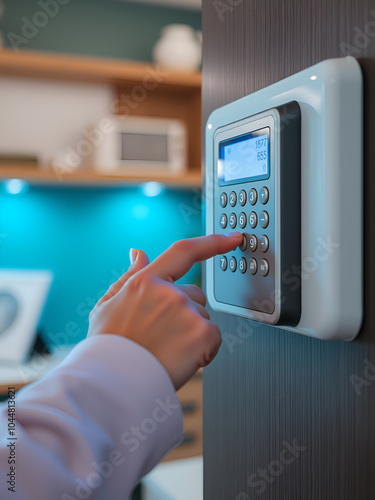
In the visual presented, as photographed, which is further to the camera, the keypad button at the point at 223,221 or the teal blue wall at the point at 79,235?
the teal blue wall at the point at 79,235

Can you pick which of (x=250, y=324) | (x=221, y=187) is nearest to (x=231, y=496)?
(x=250, y=324)

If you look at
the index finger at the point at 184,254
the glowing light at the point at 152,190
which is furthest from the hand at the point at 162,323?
the glowing light at the point at 152,190

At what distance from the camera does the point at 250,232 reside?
17.7 inches

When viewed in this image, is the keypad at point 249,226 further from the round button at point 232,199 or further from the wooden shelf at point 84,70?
the wooden shelf at point 84,70

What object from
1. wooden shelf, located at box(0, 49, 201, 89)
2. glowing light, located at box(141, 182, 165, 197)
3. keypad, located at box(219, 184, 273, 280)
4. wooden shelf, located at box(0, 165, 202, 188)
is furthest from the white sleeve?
glowing light, located at box(141, 182, 165, 197)

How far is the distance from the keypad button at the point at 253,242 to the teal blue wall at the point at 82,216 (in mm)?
2364

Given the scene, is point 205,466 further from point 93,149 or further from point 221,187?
point 93,149

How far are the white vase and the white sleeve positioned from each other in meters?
2.48

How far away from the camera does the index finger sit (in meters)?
0.44

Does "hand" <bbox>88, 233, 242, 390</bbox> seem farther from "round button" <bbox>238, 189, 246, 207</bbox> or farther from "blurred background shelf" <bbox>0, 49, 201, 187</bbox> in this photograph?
"blurred background shelf" <bbox>0, 49, 201, 187</bbox>

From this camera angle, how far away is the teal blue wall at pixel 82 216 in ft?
8.90

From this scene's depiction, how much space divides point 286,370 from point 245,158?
18 cm

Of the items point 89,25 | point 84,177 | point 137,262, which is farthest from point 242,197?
point 89,25

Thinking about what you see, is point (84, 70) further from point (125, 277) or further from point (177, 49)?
point (125, 277)
